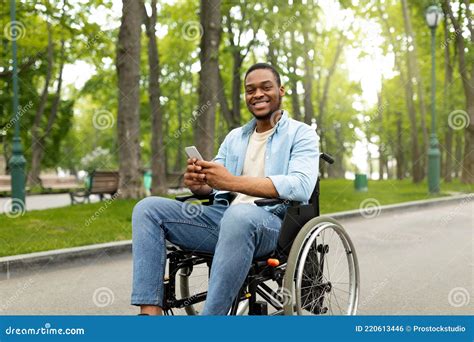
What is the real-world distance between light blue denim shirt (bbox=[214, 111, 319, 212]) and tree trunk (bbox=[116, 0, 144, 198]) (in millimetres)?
8307

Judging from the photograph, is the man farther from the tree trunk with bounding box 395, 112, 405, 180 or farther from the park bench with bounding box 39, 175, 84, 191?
the tree trunk with bounding box 395, 112, 405, 180

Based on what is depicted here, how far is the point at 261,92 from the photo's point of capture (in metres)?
3.19

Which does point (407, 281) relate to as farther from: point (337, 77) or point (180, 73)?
point (337, 77)

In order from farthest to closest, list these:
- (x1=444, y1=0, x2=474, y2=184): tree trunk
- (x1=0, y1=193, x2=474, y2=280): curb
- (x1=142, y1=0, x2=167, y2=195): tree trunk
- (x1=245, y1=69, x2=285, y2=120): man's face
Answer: (x1=444, y1=0, x2=474, y2=184): tree trunk < (x1=142, y1=0, x2=167, y2=195): tree trunk < (x1=0, y1=193, x2=474, y2=280): curb < (x1=245, y1=69, x2=285, y2=120): man's face

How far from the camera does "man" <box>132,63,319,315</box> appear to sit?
2674mm

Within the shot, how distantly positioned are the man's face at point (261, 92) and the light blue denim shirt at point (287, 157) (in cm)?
11

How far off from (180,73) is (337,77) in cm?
1412

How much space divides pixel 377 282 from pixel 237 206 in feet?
8.97

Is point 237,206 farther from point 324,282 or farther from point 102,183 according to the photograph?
point 102,183

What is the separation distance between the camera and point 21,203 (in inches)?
432

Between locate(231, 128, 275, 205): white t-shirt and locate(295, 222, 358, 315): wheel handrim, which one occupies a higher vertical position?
locate(231, 128, 275, 205): white t-shirt

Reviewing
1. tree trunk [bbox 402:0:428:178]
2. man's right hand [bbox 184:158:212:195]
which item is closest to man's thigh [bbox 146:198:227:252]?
man's right hand [bbox 184:158:212:195]

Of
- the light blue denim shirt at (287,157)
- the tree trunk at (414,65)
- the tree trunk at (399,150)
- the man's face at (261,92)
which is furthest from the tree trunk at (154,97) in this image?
the tree trunk at (399,150)

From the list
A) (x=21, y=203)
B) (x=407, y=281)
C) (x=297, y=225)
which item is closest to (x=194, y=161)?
(x=297, y=225)
